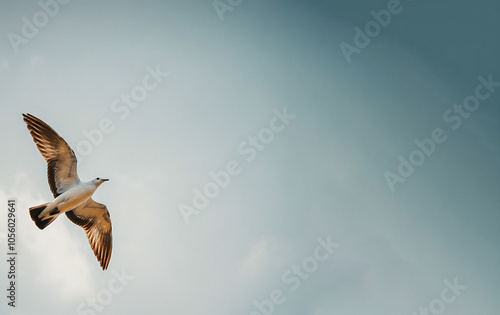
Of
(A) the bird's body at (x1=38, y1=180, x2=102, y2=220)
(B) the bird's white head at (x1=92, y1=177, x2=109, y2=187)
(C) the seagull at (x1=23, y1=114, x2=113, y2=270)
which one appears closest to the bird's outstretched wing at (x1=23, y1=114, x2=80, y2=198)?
(C) the seagull at (x1=23, y1=114, x2=113, y2=270)

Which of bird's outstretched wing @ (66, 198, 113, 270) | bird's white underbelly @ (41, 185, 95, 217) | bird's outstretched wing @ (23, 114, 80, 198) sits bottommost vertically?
bird's outstretched wing @ (66, 198, 113, 270)

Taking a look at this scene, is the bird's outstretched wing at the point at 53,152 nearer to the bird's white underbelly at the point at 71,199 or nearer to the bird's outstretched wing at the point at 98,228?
the bird's white underbelly at the point at 71,199

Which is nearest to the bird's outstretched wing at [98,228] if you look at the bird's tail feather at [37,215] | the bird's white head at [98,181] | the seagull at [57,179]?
the seagull at [57,179]

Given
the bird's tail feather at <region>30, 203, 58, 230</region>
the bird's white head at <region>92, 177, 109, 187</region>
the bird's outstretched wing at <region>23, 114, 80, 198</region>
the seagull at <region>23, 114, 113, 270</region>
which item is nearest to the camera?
the bird's tail feather at <region>30, 203, 58, 230</region>

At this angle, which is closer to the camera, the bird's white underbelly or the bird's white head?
the bird's white underbelly

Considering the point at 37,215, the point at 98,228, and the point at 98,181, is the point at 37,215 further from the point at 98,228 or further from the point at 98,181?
the point at 98,228

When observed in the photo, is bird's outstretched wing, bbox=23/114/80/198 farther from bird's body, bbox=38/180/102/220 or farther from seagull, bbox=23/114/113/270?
bird's body, bbox=38/180/102/220

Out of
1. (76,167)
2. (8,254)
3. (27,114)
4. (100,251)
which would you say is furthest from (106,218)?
(27,114)

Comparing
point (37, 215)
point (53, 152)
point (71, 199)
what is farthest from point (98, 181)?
point (37, 215)
